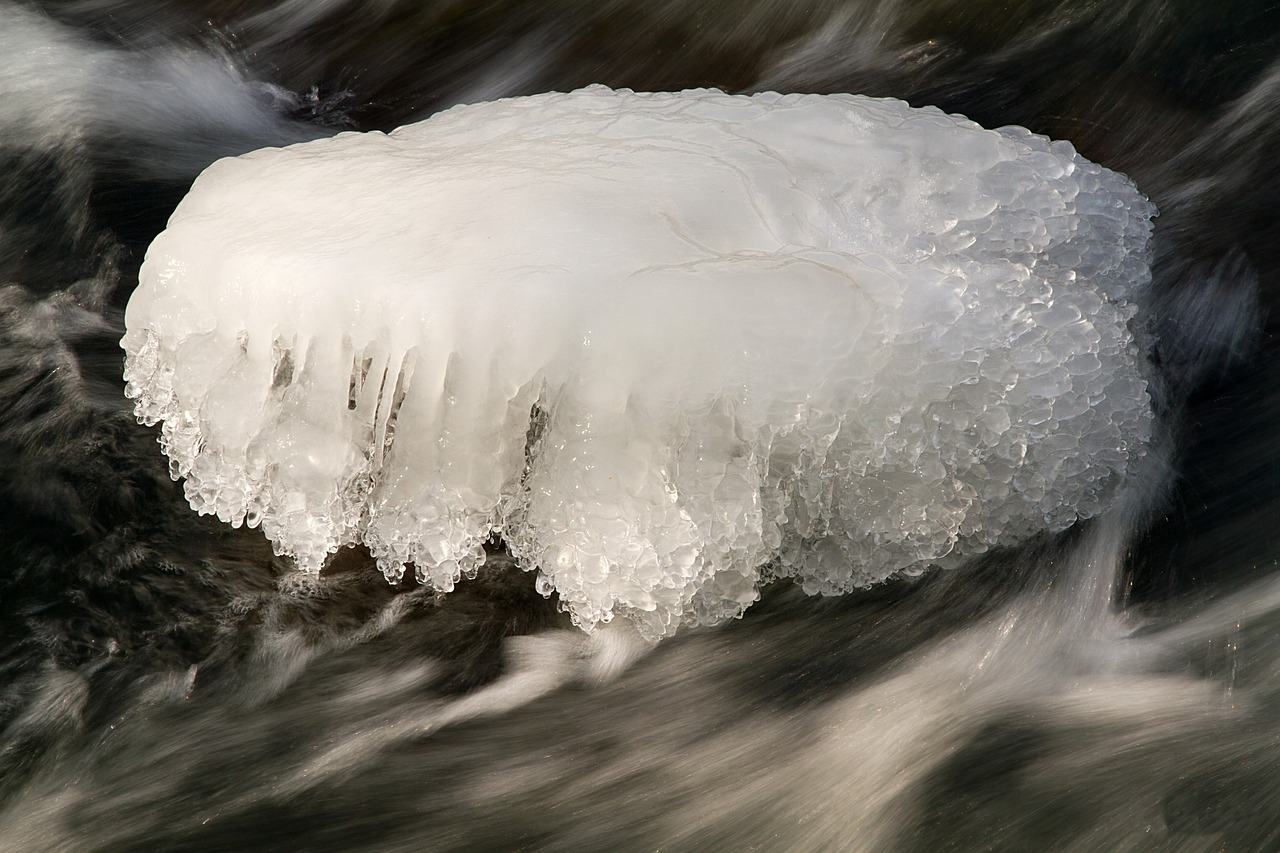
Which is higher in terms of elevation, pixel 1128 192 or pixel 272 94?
pixel 1128 192

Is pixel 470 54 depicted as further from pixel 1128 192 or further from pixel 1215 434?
pixel 1215 434

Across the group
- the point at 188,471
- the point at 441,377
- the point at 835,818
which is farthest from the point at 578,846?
the point at 188,471

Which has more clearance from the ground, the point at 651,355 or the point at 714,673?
the point at 651,355

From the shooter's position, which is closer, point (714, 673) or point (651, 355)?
point (651, 355)
